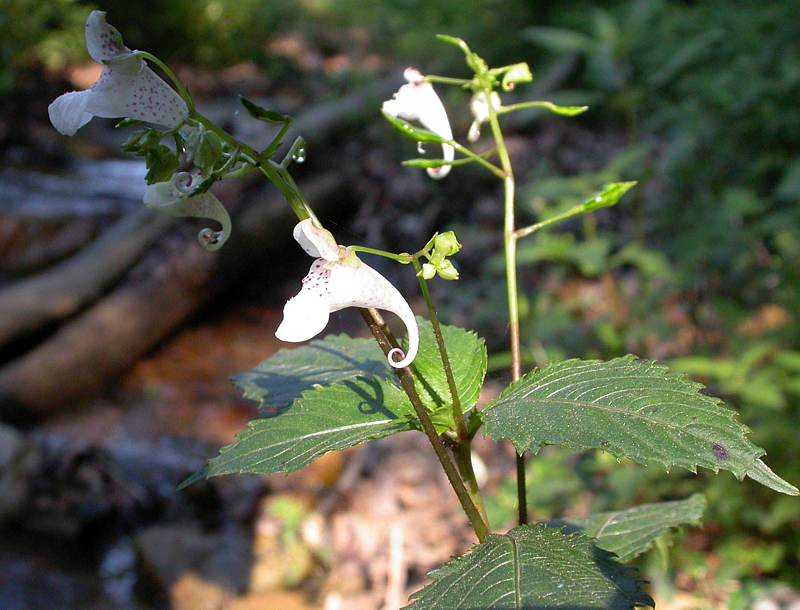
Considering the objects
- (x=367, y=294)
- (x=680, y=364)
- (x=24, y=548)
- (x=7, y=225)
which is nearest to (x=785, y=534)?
(x=680, y=364)

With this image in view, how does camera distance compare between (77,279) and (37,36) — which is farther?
(37,36)

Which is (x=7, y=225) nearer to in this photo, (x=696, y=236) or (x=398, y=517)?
(x=398, y=517)

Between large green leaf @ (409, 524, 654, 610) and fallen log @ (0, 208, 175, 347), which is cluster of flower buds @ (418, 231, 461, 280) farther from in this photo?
fallen log @ (0, 208, 175, 347)

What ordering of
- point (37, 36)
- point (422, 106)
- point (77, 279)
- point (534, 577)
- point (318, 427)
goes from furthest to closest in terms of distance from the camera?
point (37, 36) → point (77, 279) → point (422, 106) → point (318, 427) → point (534, 577)

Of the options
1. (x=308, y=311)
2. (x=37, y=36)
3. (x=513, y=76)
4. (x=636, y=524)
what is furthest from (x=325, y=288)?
(x=37, y=36)

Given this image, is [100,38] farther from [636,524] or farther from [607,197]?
[636,524]

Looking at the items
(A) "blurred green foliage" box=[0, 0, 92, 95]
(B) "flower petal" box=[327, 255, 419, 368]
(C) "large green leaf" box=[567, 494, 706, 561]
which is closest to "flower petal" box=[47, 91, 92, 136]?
(B) "flower petal" box=[327, 255, 419, 368]
